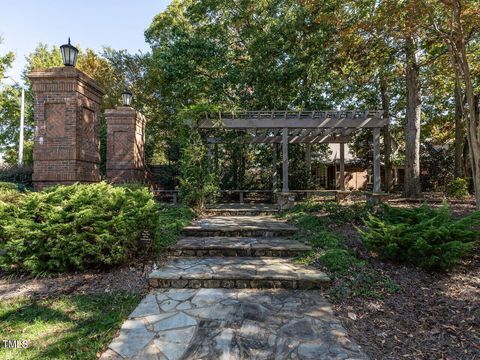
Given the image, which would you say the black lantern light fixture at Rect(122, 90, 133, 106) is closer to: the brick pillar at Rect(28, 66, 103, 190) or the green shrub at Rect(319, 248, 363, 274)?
the brick pillar at Rect(28, 66, 103, 190)

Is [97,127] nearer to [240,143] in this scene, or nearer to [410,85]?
[240,143]

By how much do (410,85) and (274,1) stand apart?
283 inches

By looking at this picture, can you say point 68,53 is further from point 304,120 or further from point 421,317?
point 304,120

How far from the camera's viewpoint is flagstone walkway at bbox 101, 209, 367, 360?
2318 millimetres

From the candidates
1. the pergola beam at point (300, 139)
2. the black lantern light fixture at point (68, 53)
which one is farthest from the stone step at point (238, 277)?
the pergola beam at point (300, 139)

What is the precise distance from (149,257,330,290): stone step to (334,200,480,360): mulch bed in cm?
55

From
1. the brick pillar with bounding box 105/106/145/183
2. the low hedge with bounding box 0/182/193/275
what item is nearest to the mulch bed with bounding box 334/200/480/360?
the low hedge with bounding box 0/182/193/275

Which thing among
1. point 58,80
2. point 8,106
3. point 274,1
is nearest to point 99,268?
point 58,80

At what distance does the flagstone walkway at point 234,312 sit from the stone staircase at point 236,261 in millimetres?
13

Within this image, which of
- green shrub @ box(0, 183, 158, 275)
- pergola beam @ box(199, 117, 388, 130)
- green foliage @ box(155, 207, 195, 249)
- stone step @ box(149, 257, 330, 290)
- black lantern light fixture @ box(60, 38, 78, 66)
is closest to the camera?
stone step @ box(149, 257, 330, 290)

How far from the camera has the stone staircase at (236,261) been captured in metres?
3.53

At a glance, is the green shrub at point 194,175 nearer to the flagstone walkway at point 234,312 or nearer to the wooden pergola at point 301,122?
the wooden pergola at point 301,122

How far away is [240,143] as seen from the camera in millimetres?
12000

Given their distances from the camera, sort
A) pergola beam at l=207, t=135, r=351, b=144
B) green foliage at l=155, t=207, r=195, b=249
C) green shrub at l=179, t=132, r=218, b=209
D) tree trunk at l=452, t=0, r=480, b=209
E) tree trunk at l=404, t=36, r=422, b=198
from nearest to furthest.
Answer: green foliage at l=155, t=207, r=195, b=249
tree trunk at l=452, t=0, r=480, b=209
green shrub at l=179, t=132, r=218, b=209
tree trunk at l=404, t=36, r=422, b=198
pergola beam at l=207, t=135, r=351, b=144
